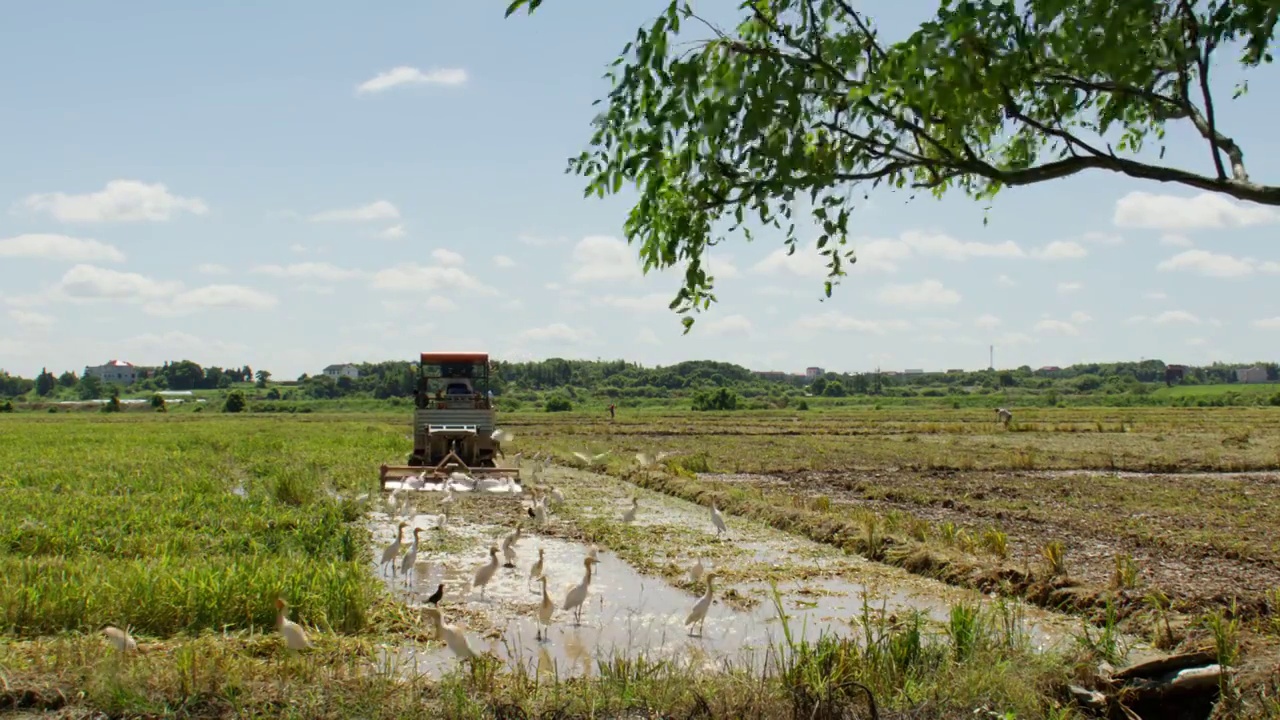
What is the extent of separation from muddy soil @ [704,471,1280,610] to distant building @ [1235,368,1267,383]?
15351 cm

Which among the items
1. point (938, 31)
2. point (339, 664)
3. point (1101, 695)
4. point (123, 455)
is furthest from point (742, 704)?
point (123, 455)

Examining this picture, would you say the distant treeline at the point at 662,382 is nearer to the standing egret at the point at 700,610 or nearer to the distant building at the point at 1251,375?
the distant building at the point at 1251,375

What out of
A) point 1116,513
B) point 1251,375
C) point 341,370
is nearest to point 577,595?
point 1116,513

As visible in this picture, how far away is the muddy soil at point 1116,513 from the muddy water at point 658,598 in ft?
6.38

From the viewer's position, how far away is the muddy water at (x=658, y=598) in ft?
25.6

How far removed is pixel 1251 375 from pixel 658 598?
17890cm

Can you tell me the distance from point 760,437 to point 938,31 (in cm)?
3616

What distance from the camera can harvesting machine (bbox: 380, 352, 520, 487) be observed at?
20.0m

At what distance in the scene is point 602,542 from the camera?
525 inches

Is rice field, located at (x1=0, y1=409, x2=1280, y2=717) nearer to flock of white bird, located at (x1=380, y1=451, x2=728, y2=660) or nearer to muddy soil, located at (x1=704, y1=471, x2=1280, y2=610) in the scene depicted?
muddy soil, located at (x1=704, y1=471, x2=1280, y2=610)

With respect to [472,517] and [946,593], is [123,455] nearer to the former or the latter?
[472,517]

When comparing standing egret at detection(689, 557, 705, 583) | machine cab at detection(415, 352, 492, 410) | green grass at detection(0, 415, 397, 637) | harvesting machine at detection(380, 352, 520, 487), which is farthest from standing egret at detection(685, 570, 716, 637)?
machine cab at detection(415, 352, 492, 410)

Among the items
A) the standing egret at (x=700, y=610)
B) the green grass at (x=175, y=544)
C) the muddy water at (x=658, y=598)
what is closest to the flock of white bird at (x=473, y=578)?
the standing egret at (x=700, y=610)

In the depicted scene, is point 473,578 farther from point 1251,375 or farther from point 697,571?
point 1251,375
